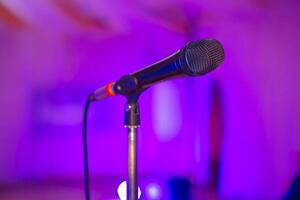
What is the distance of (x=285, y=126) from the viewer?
1448 millimetres

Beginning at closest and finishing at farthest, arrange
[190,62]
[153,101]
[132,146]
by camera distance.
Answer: [190,62] < [132,146] < [153,101]

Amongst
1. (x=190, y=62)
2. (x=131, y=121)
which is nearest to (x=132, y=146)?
(x=131, y=121)

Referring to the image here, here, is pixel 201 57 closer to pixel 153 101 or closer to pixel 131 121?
pixel 131 121

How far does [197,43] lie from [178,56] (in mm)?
38

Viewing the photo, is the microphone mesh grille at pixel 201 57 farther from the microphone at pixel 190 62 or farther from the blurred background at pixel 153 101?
the blurred background at pixel 153 101

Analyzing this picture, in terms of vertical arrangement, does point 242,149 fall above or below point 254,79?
below

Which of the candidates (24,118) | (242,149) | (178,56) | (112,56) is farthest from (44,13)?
(178,56)

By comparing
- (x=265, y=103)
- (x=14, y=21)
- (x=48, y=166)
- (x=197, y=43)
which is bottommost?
(x=48, y=166)

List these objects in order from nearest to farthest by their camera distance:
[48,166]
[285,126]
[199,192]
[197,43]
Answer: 1. [197,43]
2. [285,126]
3. [199,192]
4. [48,166]

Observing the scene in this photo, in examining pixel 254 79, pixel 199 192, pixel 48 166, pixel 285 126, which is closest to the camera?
pixel 285 126

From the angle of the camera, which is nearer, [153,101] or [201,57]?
[201,57]

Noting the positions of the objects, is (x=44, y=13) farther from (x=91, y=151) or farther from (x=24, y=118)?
(x=91, y=151)

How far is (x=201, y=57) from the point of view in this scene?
49cm

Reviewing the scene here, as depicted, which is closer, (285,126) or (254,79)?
(285,126)
